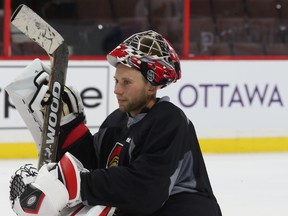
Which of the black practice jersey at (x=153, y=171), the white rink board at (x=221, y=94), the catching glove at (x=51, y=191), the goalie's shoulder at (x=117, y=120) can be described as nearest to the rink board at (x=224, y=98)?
the white rink board at (x=221, y=94)

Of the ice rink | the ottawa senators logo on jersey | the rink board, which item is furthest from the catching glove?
the rink board

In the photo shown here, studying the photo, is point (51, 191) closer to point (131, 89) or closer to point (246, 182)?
point (131, 89)

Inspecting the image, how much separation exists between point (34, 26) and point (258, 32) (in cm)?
363

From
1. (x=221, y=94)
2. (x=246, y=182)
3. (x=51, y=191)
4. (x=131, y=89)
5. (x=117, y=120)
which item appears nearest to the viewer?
(x=51, y=191)

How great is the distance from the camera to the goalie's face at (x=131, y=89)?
1751 millimetres

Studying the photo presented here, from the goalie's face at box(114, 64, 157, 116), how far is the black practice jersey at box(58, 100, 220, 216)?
3cm

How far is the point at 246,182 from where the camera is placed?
4059 millimetres

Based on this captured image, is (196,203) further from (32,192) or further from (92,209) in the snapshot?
(32,192)

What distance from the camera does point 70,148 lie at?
1.95 metres

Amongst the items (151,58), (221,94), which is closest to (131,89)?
(151,58)

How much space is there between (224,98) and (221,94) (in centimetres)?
4

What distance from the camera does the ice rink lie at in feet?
11.3

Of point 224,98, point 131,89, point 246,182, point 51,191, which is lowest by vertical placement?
point 246,182

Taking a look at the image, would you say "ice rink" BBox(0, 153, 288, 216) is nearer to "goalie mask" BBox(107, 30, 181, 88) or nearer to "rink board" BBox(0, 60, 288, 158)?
"rink board" BBox(0, 60, 288, 158)
